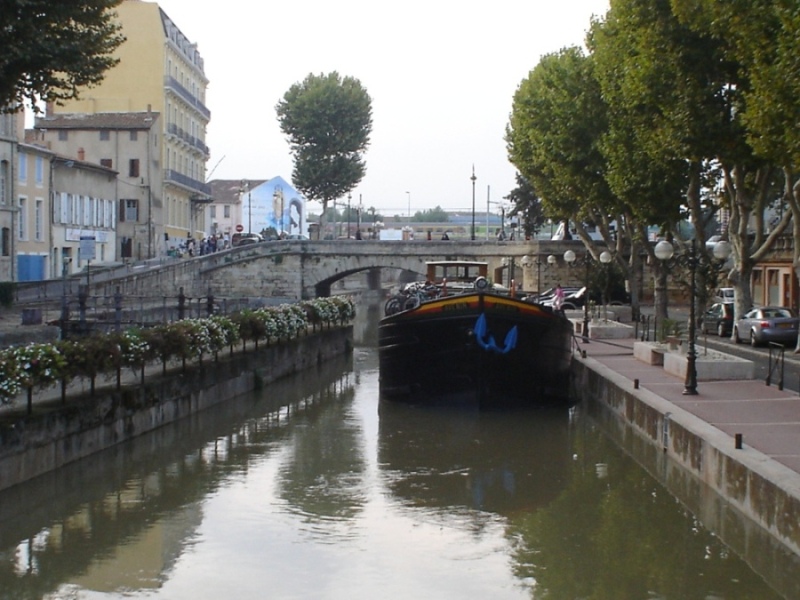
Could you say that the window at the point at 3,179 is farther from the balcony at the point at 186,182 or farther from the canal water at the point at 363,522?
the canal water at the point at 363,522

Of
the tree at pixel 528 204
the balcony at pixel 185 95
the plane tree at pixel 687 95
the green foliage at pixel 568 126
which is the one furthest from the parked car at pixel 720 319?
the balcony at pixel 185 95

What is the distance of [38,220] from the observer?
52094mm

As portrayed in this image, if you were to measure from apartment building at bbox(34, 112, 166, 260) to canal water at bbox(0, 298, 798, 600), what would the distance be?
45997mm

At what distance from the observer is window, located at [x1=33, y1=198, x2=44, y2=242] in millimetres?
51500

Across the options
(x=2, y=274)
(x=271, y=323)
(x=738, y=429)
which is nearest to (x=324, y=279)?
(x=2, y=274)

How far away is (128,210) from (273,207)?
177 ft

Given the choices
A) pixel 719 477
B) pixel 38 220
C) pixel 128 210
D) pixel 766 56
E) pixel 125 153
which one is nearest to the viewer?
pixel 719 477

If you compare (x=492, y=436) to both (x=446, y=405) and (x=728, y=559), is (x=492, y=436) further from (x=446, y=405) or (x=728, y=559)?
(x=728, y=559)

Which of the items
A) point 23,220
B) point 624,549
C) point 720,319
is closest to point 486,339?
point 624,549

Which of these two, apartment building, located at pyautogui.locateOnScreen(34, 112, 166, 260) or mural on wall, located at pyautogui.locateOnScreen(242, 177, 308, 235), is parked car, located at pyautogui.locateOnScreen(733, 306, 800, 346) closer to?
apartment building, located at pyautogui.locateOnScreen(34, 112, 166, 260)

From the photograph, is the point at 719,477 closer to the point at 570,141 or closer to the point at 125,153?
the point at 570,141

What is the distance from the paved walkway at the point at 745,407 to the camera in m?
15.3

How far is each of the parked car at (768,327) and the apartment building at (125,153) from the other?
133ft

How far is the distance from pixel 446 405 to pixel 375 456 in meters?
4.99
